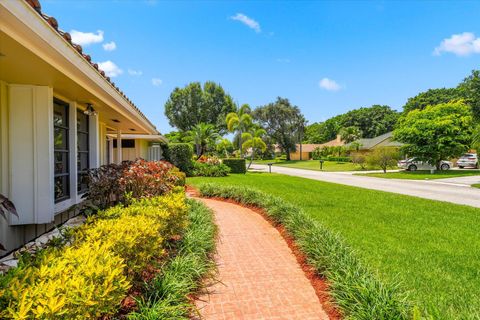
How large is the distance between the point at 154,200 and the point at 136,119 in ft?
14.9

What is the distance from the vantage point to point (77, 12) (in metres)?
6.38

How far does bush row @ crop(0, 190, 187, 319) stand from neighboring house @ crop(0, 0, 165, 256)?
1841 mm

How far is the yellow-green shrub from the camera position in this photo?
1.68m

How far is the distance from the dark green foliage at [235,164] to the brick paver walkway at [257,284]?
58.5 ft

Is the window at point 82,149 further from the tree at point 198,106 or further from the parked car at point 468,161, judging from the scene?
the tree at point 198,106

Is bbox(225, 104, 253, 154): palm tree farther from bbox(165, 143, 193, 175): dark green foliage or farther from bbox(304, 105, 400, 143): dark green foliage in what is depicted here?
bbox(304, 105, 400, 143): dark green foliage

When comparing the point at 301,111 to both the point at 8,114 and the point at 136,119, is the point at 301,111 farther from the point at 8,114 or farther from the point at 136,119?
the point at 8,114

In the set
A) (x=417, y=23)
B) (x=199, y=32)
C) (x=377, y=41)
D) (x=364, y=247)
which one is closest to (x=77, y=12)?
(x=364, y=247)

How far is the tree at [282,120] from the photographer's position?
177 ft

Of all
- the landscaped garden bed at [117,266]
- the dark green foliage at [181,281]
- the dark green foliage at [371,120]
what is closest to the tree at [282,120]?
the dark green foliage at [371,120]

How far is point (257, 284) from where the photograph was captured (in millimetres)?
3945

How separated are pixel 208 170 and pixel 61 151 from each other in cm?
1632

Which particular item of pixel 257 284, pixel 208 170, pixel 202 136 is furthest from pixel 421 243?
pixel 202 136

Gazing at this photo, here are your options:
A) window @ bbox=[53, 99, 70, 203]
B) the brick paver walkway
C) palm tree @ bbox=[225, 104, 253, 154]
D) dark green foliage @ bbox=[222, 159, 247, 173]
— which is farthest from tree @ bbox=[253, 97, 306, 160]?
window @ bbox=[53, 99, 70, 203]
